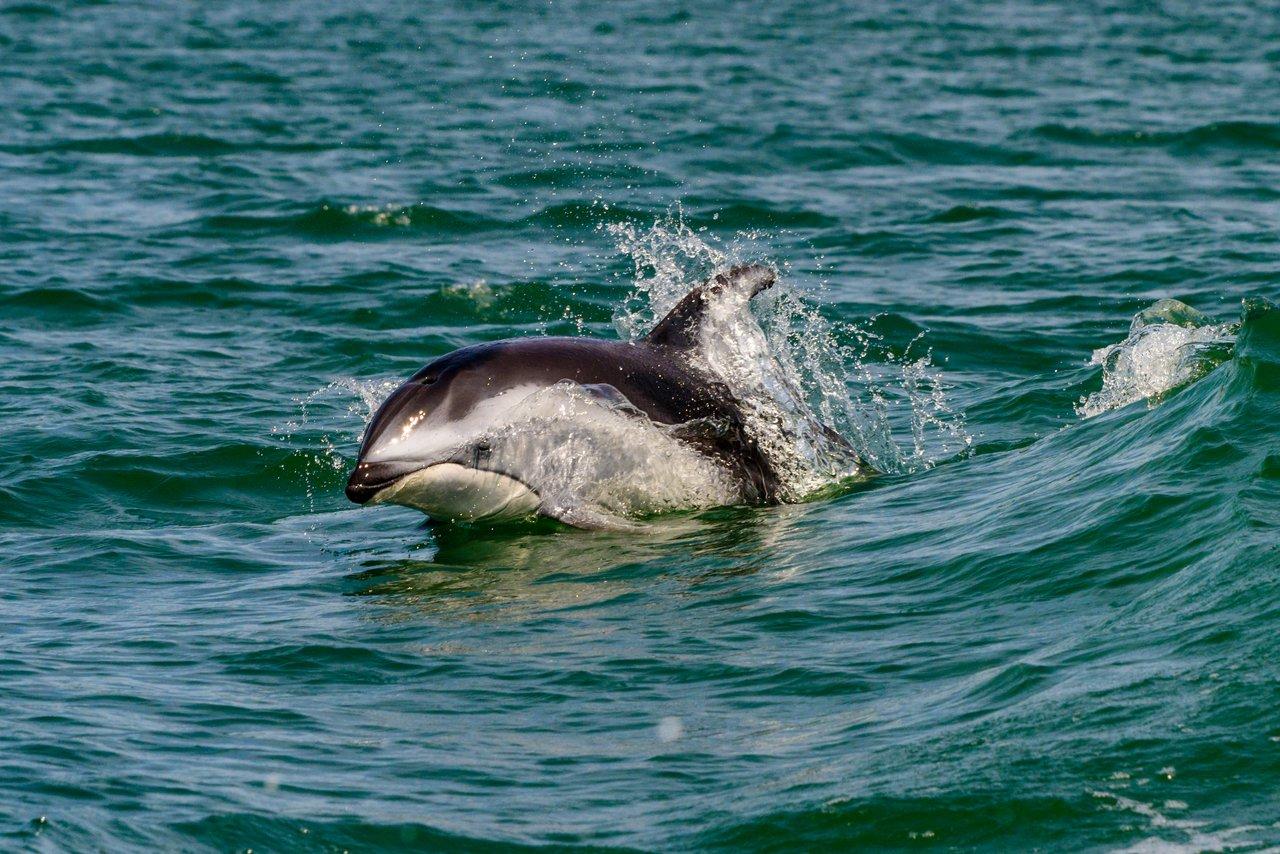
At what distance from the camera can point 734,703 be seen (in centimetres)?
804

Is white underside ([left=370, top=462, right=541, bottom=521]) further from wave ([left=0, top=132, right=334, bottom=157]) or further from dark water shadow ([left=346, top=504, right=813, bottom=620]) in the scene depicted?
Result: wave ([left=0, top=132, right=334, bottom=157])

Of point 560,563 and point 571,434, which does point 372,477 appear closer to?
point 560,563

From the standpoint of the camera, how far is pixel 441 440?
10797mm

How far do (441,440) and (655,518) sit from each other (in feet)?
5.25

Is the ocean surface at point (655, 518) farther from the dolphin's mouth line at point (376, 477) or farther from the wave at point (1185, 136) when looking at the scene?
the dolphin's mouth line at point (376, 477)

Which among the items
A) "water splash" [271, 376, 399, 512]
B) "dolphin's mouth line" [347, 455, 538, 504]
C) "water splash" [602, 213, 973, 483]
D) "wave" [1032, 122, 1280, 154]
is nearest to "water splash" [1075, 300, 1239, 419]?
"water splash" [602, 213, 973, 483]

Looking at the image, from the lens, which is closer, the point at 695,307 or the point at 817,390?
the point at 695,307

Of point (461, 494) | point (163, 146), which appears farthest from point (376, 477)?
point (163, 146)

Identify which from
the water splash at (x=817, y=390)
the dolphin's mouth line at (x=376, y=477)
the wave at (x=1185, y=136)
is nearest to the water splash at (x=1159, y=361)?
the water splash at (x=817, y=390)

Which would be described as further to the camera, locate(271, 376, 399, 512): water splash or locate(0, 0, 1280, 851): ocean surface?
locate(271, 376, 399, 512): water splash

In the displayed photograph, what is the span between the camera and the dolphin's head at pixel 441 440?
1063cm

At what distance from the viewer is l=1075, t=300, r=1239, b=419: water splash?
40.5 feet

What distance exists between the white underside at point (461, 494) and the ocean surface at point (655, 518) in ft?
0.68

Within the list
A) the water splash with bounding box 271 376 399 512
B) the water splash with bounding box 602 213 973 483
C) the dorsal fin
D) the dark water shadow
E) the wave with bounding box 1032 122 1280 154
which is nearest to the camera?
the dark water shadow
